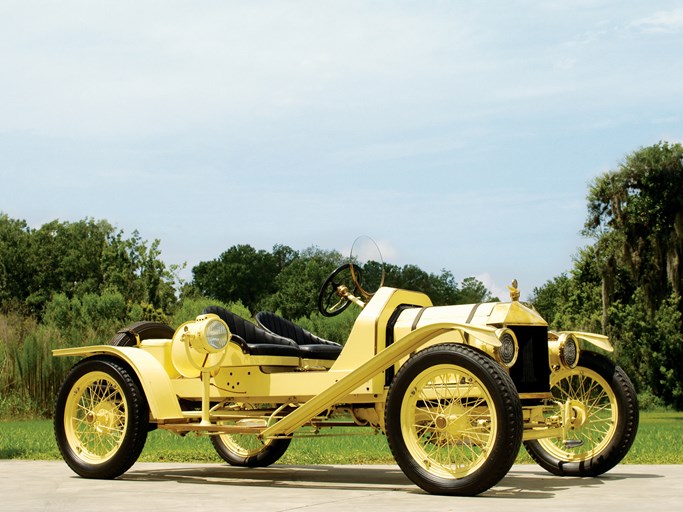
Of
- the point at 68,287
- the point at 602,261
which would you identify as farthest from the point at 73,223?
the point at 602,261

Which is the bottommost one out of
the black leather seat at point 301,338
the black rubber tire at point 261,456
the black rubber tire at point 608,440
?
the black rubber tire at point 261,456

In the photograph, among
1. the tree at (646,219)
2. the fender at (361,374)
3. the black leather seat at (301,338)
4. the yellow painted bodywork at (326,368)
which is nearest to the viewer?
the fender at (361,374)

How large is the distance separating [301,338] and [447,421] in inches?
120

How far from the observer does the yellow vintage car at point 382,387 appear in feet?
24.6

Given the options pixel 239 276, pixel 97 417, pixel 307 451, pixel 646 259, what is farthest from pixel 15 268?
pixel 97 417

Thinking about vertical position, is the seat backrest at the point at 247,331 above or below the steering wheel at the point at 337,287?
below

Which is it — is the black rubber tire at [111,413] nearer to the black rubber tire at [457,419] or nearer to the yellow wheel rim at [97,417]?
the yellow wheel rim at [97,417]

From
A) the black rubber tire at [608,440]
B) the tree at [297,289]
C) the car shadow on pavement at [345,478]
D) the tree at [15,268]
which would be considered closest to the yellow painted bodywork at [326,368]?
the black rubber tire at [608,440]

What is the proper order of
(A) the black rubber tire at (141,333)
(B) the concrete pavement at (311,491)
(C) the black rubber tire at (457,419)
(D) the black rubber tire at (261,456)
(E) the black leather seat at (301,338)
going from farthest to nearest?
1. (D) the black rubber tire at (261,456)
2. (A) the black rubber tire at (141,333)
3. (E) the black leather seat at (301,338)
4. (C) the black rubber tire at (457,419)
5. (B) the concrete pavement at (311,491)

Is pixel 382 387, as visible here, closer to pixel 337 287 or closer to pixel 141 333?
pixel 337 287

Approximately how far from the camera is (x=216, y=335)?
903cm

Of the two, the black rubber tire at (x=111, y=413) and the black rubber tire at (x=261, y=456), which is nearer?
the black rubber tire at (x=111, y=413)

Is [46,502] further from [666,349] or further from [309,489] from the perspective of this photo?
[666,349]

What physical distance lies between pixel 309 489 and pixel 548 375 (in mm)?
2125
